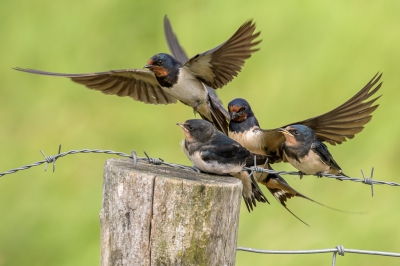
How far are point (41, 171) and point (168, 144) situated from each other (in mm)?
1558

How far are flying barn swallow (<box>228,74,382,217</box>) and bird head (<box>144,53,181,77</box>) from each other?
0.61 metres

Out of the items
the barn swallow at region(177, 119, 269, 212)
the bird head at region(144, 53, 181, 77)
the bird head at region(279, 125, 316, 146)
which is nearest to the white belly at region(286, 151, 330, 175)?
the bird head at region(279, 125, 316, 146)

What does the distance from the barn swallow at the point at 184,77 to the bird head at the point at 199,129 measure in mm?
989

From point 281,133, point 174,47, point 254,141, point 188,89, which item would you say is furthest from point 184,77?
point 174,47

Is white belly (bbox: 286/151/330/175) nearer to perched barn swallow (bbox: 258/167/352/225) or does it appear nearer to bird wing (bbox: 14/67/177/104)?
perched barn swallow (bbox: 258/167/352/225)

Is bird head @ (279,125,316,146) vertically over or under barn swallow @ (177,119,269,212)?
over

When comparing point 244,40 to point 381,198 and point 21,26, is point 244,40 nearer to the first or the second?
point 381,198

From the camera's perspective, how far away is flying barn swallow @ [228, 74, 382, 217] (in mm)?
4363

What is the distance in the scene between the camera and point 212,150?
3.93 m

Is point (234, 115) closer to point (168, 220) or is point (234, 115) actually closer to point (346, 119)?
point (346, 119)

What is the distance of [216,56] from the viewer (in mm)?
5281

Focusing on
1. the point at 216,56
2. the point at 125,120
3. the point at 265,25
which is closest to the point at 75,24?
the point at 125,120

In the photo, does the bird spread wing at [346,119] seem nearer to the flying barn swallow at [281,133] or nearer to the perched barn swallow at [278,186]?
the flying barn swallow at [281,133]

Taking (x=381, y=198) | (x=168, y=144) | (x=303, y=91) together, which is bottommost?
(x=381, y=198)
